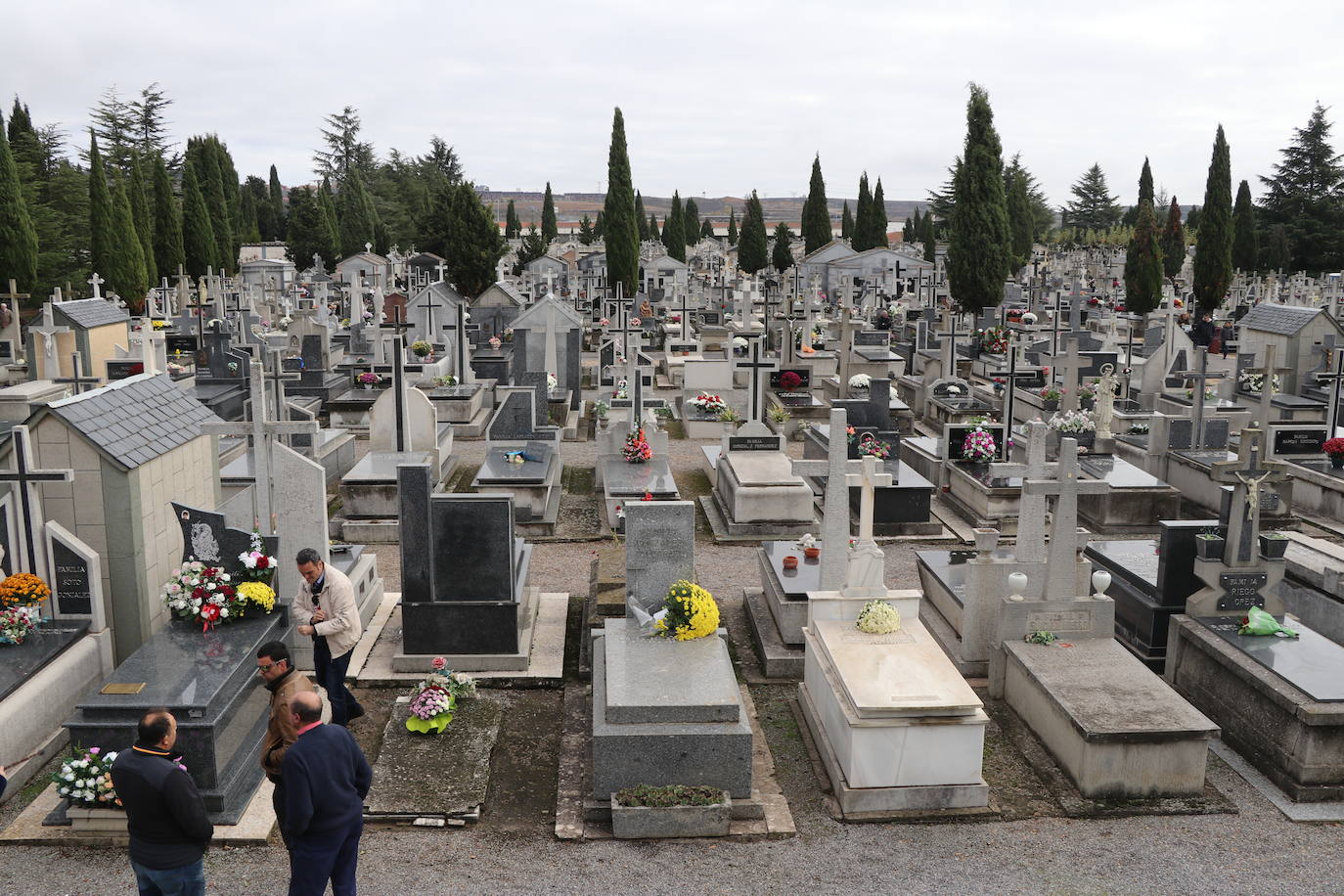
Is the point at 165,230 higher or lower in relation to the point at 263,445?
higher

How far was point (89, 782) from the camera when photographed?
6.36 metres

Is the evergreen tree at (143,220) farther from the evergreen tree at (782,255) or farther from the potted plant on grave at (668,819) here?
the potted plant on grave at (668,819)

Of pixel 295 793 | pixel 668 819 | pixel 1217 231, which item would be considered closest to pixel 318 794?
pixel 295 793

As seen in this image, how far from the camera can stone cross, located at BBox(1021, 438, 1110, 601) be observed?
8.42 m

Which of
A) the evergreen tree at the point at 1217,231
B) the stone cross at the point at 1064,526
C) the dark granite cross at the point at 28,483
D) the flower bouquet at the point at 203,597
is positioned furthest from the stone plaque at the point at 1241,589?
the evergreen tree at the point at 1217,231

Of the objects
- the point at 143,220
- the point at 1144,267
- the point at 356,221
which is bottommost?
the point at 1144,267

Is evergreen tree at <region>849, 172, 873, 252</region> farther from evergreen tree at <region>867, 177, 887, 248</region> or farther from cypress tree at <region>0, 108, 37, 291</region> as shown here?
cypress tree at <region>0, 108, 37, 291</region>

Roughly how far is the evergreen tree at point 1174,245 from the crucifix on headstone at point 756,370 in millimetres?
42895

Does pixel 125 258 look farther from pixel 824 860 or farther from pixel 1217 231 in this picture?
pixel 1217 231

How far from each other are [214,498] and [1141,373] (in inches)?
637

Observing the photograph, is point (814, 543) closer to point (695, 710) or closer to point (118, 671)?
point (695, 710)

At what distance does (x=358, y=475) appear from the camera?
1349cm

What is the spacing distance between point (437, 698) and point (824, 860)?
9.93 feet

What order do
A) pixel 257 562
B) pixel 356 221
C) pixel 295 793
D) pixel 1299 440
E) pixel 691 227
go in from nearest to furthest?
pixel 295 793 → pixel 257 562 → pixel 1299 440 → pixel 356 221 → pixel 691 227
